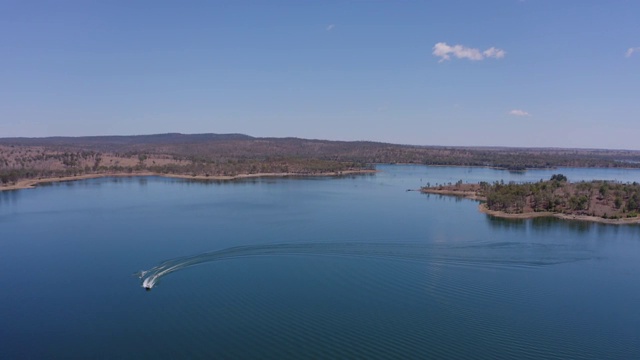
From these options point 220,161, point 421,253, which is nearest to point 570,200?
point 421,253

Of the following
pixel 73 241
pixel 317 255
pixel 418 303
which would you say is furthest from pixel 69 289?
pixel 418 303

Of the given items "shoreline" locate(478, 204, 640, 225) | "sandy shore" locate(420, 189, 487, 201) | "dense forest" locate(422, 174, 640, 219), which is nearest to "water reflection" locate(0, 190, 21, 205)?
"sandy shore" locate(420, 189, 487, 201)

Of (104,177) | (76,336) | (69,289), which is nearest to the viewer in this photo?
(76,336)

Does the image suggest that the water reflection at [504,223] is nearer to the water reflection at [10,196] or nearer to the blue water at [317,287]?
the blue water at [317,287]

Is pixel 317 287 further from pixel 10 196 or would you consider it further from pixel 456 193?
pixel 10 196

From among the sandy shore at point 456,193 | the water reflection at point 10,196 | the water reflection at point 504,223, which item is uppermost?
the sandy shore at point 456,193

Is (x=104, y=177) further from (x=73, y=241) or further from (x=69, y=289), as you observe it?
(x=69, y=289)

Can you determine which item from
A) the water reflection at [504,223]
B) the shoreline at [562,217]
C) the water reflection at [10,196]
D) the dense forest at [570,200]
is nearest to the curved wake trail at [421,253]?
the water reflection at [504,223]
